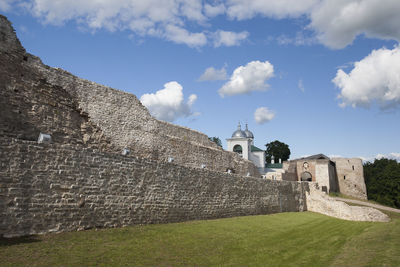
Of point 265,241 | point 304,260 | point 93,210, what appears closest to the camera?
point 304,260

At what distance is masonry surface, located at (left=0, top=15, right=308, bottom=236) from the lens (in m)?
8.60

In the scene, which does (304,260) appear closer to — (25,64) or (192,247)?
(192,247)

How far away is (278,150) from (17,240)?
67092mm

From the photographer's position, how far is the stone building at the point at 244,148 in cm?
4838

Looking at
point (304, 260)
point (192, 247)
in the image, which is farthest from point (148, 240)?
point (304, 260)

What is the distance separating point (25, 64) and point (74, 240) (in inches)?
314

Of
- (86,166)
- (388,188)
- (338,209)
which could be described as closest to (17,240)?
(86,166)

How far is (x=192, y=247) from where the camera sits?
9539 millimetres

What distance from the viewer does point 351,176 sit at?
43969mm

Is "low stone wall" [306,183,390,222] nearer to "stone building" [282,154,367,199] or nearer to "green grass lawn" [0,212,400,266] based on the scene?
"green grass lawn" [0,212,400,266]

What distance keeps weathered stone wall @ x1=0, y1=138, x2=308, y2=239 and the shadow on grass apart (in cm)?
18

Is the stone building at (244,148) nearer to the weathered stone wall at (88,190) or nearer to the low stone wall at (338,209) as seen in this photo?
the low stone wall at (338,209)

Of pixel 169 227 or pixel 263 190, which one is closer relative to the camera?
pixel 169 227

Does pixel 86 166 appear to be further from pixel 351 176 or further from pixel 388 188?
pixel 388 188
